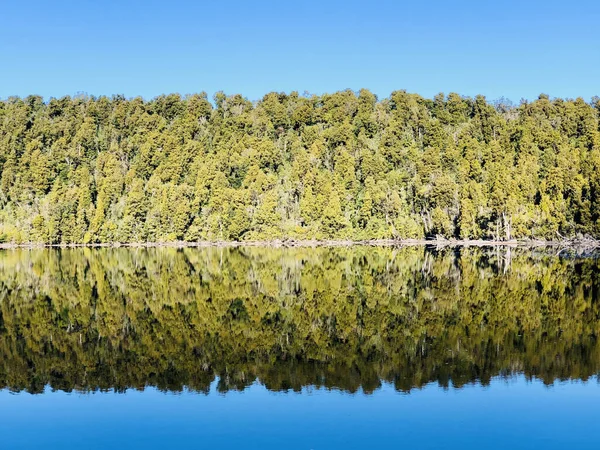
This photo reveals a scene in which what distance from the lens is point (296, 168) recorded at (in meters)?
139

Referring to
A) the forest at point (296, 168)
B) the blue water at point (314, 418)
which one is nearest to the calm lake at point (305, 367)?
the blue water at point (314, 418)

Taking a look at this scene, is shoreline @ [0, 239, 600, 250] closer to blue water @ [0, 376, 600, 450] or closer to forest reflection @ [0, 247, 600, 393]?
forest reflection @ [0, 247, 600, 393]

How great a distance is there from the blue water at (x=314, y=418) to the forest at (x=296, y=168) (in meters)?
74.8

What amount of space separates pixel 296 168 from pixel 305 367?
11916 centimetres

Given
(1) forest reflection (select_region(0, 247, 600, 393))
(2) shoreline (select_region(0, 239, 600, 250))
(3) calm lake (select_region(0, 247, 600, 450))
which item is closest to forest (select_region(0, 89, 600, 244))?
(2) shoreline (select_region(0, 239, 600, 250))

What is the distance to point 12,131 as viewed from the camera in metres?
168

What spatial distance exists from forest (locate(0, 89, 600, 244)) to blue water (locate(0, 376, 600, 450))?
74.8m

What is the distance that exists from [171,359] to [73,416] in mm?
5775

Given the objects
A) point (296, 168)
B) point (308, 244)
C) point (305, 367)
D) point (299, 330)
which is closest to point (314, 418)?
point (305, 367)

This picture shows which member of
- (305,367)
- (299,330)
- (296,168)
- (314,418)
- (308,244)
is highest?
(296,168)

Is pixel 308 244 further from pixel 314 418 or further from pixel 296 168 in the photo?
pixel 314 418

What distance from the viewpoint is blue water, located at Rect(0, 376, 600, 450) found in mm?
14578

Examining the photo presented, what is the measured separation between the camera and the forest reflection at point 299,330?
65.8ft

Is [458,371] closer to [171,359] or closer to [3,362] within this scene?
[171,359]
